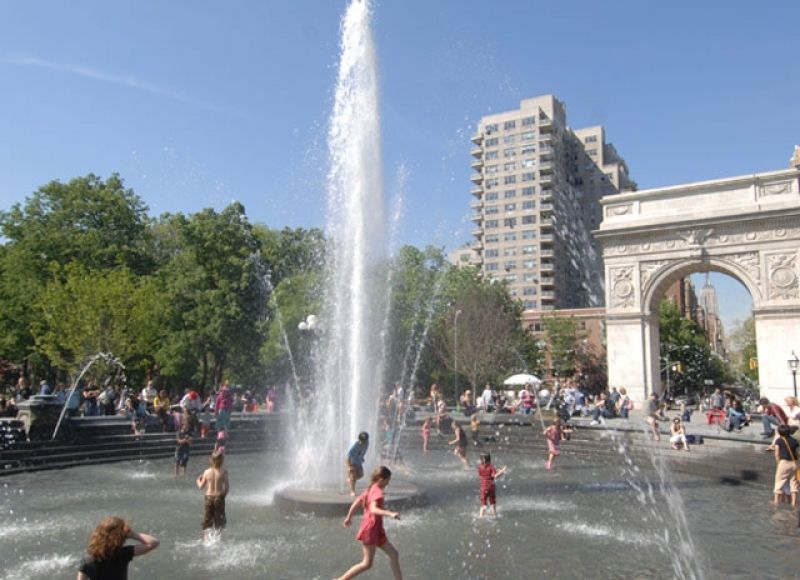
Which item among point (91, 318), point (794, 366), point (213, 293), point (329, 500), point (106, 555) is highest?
point (213, 293)

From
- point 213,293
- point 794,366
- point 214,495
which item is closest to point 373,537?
point 214,495

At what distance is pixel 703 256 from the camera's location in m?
32.3

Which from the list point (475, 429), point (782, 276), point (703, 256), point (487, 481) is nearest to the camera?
point (487, 481)

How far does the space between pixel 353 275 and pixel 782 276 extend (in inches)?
933

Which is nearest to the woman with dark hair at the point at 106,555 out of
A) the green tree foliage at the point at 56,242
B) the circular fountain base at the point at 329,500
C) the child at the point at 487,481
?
the circular fountain base at the point at 329,500

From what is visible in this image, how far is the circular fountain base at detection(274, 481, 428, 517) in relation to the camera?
11.5 meters

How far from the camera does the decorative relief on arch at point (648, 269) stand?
33625mm

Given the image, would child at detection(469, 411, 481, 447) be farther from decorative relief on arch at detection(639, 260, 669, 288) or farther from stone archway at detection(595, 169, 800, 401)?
decorative relief on arch at detection(639, 260, 669, 288)

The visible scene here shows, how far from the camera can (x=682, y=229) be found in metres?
32.8

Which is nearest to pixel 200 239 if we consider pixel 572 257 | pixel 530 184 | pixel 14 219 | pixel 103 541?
pixel 14 219

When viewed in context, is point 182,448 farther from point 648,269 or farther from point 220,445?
point 648,269

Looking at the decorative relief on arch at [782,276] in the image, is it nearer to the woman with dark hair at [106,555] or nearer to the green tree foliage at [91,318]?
the green tree foliage at [91,318]

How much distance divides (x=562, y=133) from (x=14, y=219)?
233 ft

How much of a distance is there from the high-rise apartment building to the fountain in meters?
68.8
